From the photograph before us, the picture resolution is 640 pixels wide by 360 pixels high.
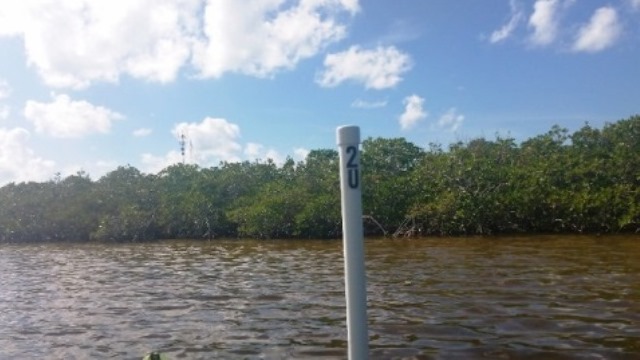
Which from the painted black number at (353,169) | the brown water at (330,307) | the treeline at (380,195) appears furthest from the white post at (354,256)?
the treeline at (380,195)

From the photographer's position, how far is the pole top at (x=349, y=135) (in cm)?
290

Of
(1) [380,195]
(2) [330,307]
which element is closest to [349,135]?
(2) [330,307]

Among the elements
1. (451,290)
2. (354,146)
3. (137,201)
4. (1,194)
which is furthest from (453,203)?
(1,194)

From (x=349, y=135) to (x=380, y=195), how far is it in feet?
74.4

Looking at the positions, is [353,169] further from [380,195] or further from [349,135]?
[380,195]

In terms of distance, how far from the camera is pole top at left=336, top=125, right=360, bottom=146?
290cm

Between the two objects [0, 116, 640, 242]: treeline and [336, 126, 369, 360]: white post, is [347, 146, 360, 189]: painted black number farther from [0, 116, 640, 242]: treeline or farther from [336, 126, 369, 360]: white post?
[0, 116, 640, 242]: treeline

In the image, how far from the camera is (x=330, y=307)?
9234 mm

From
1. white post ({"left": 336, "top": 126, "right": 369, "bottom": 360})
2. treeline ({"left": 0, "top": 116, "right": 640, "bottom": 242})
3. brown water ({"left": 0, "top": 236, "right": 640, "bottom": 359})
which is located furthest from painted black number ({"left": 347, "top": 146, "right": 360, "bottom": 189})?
treeline ({"left": 0, "top": 116, "right": 640, "bottom": 242})

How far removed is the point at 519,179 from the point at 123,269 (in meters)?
16.6

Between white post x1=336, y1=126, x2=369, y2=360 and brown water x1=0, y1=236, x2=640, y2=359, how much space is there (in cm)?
395

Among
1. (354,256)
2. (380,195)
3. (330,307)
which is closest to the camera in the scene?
(354,256)

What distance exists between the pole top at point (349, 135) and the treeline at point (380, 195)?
20.5 meters

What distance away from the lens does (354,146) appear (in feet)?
9.50
